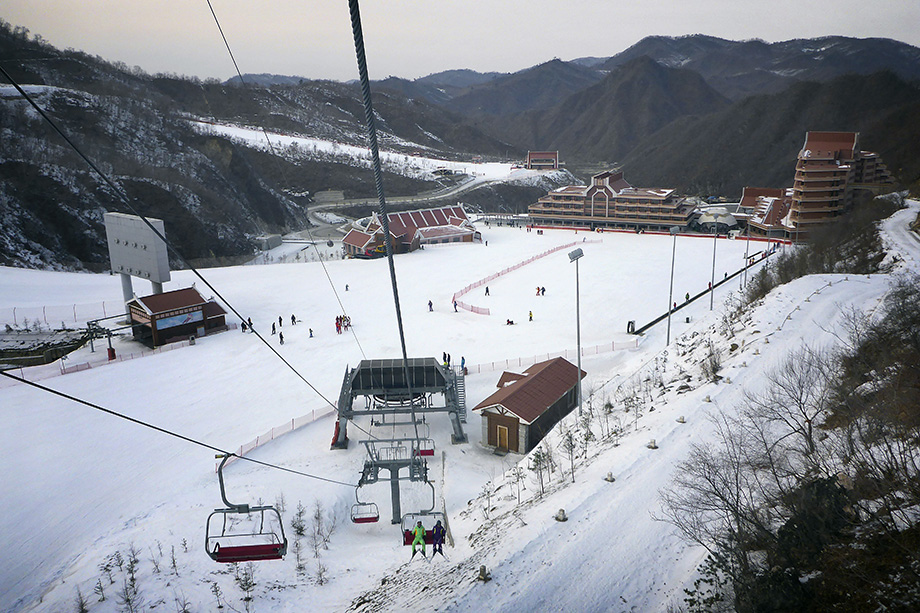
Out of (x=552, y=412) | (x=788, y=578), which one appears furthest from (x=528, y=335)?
(x=788, y=578)

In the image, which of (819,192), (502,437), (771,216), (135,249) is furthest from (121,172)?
(819,192)

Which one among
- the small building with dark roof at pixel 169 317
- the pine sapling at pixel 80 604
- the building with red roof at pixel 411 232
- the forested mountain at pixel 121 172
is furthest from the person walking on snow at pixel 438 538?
the building with red roof at pixel 411 232

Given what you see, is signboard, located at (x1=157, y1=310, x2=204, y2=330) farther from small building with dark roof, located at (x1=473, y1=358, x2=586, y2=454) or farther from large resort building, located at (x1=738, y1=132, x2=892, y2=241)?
large resort building, located at (x1=738, y1=132, x2=892, y2=241)

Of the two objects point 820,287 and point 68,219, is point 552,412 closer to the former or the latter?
point 820,287

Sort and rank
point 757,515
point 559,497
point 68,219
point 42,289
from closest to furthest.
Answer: point 757,515 < point 559,497 < point 42,289 < point 68,219

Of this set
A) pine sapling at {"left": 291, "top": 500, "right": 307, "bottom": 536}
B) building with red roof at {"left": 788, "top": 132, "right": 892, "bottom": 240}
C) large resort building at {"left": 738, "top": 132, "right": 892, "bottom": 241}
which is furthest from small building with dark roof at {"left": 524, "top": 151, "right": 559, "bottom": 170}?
pine sapling at {"left": 291, "top": 500, "right": 307, "bottom": 536}

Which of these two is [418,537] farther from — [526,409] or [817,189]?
[817,189]
